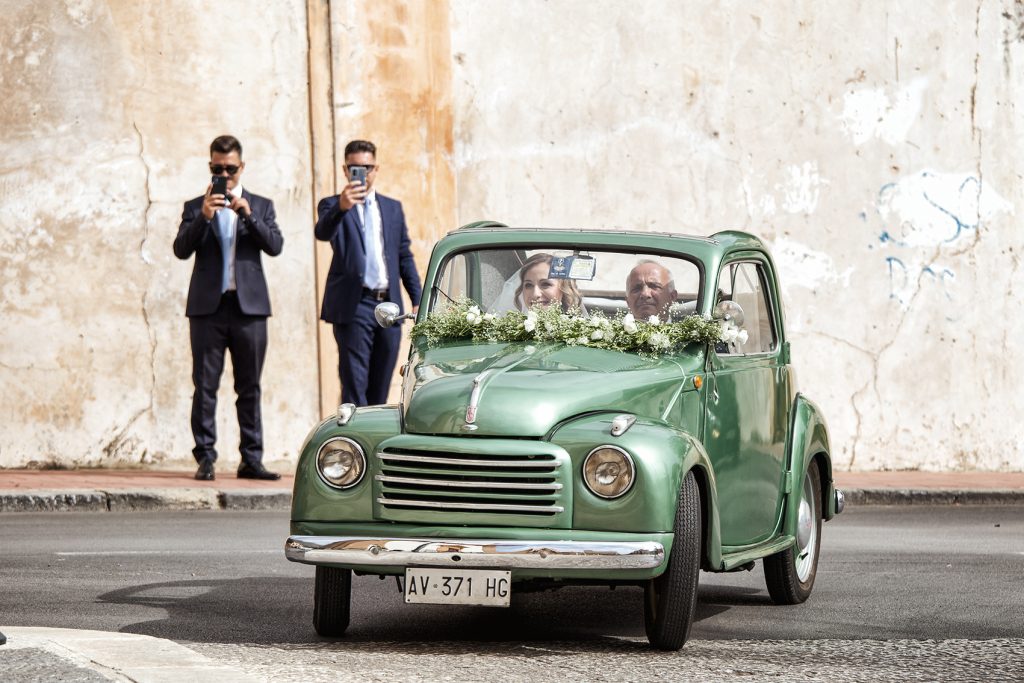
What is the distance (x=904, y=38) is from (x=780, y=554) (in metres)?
8.77

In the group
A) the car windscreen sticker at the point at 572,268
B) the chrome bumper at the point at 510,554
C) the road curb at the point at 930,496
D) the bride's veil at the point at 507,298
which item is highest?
the car windscreen sticker at the point at 572,268

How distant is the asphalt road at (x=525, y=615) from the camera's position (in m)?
6.13

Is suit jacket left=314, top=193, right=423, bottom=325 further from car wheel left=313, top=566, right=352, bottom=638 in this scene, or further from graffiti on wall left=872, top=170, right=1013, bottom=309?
car wheel left=313, top=566, right=352, bottom=638

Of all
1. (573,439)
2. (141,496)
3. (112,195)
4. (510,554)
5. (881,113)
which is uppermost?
(881,113)

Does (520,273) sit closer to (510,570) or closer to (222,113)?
(510,570)

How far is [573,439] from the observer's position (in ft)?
20.6

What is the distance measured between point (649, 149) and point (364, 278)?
398 cm

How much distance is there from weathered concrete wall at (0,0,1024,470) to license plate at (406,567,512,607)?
862 centimetres

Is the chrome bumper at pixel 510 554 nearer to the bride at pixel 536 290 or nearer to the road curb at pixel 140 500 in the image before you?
the bride at pixel 536 290

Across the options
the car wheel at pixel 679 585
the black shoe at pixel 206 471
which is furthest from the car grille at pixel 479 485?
the black shoe at pixel 206 471

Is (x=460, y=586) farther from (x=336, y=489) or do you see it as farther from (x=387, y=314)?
(x=387, y=314)

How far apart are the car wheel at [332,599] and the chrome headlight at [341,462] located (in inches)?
17.9

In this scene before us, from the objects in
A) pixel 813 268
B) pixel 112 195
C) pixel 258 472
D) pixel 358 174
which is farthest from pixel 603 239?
pixel 813 268

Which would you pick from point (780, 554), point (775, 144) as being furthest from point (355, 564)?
point (775, 144)
